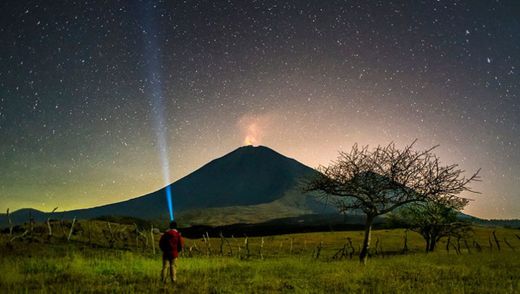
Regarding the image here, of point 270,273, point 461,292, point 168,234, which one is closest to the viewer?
point 461,292

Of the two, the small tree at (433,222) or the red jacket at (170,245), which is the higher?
the red jacket at (170,245)

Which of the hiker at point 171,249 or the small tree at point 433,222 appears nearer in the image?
the hiker at point 171,249

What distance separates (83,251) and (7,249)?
592 centimetres

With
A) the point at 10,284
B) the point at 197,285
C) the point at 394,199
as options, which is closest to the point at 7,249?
the point at 10,284

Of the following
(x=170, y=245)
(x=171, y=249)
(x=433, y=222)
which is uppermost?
(x=170, y=245)

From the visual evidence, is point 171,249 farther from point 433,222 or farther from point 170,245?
point 433,222

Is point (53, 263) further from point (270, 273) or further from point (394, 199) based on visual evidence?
point (394, 199)

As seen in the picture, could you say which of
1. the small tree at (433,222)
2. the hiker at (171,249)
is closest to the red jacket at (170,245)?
the hiker at (171,249)

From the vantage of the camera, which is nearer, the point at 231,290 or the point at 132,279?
the point at 231,290

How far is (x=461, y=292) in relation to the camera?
14.6 metres

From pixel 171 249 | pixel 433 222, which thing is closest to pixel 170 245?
→ pixel 171 249

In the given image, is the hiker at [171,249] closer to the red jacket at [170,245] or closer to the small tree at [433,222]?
the red jacket at [170,245]

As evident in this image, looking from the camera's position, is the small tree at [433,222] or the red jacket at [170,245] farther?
the small tree at [433,222]

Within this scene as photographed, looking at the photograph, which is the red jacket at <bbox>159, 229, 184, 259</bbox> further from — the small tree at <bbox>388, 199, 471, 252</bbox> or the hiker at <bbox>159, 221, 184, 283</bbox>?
the small tree at <bbox>388, 199, 471, 252</bbox>
